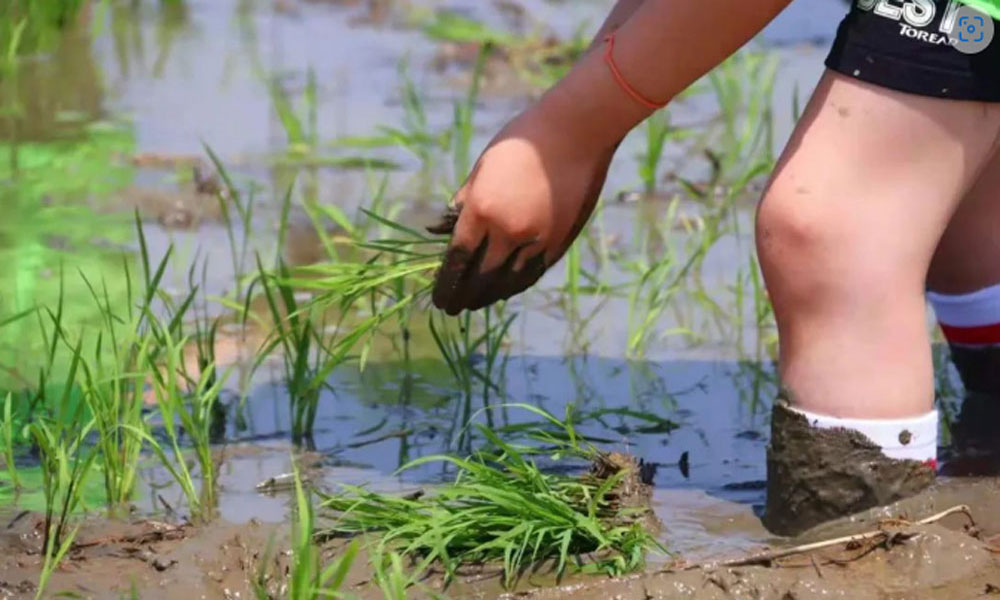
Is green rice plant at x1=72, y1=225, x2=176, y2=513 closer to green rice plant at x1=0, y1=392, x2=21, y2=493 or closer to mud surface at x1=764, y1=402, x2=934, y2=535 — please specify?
green rice plant at x1=0, y1=392, x2=21, y2=493

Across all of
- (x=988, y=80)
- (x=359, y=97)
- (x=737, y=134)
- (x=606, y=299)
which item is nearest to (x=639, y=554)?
(x=988, y=80)

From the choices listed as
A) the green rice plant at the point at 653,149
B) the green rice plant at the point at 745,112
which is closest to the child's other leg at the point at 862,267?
the green rice plant at the point at 745,112

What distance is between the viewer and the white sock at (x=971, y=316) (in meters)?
2.92

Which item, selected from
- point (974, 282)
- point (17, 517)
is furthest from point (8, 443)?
point (974, 282)

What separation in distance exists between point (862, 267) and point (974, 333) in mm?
651

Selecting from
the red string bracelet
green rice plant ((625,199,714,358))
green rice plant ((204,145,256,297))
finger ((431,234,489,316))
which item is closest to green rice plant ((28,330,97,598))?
finger ((431,234,489,316))

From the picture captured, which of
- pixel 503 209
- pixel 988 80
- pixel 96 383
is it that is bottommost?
pixel 96 383

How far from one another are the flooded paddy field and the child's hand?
17cm

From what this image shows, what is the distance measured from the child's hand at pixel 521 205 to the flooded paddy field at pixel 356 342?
17cm

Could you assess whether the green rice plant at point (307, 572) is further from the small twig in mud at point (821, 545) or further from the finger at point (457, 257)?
the finger at point (457, 257)

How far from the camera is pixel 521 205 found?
2.55m

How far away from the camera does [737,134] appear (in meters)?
4.55

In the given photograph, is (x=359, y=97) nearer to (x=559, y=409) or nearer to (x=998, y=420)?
(x=559, y=409)

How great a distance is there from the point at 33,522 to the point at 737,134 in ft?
8.16
